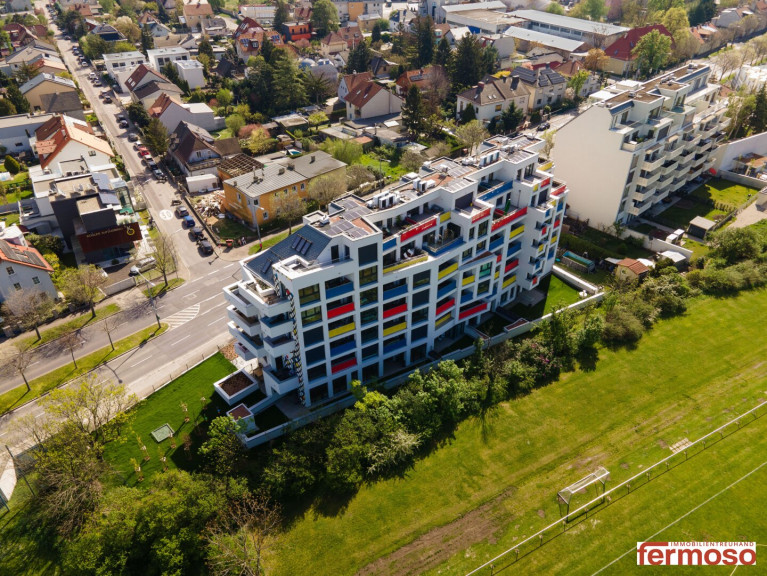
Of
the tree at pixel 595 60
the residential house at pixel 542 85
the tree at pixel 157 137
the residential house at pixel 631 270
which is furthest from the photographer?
the tree at pixel 595 60

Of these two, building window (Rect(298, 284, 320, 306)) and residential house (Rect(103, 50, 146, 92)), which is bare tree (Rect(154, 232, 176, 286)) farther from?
residential house (Rect(103, 50, 146, 92))

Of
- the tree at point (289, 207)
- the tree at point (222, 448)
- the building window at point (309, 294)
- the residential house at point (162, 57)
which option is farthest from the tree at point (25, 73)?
the tree at point (222, 448)

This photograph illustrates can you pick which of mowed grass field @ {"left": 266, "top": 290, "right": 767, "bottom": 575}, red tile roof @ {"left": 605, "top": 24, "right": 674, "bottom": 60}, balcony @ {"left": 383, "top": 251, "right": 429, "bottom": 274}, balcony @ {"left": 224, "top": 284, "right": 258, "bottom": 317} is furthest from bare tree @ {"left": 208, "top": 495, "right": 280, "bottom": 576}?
red tile roof @ {"left": 605, "top": 24, "right": 674, "bottom": 60}

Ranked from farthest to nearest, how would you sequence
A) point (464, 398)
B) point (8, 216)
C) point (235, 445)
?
point (8, 216)
point (464, 398)
point (235, 445)

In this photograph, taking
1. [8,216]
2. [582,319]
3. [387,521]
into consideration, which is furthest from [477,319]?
[8,216]

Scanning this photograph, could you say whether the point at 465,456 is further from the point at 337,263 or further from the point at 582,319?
the point at 582,319

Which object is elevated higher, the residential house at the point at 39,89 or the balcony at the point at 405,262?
the balcony at the point at 405,262

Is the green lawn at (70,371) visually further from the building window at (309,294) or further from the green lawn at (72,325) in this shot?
the building window at (309,294)

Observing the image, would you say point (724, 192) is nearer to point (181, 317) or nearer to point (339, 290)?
point (339, 290)
